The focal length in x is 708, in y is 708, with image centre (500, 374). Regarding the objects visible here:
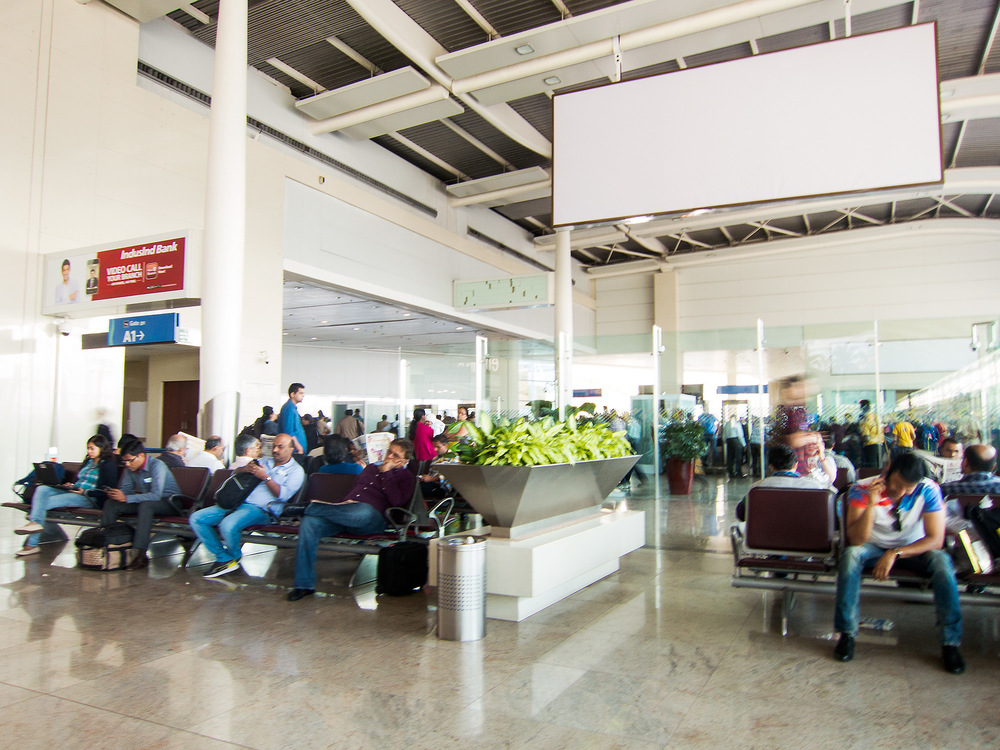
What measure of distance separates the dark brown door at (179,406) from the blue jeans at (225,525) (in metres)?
7.95

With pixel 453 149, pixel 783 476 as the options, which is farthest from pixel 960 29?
pixel 783 476

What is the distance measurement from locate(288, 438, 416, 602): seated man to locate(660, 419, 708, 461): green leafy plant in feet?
11.7

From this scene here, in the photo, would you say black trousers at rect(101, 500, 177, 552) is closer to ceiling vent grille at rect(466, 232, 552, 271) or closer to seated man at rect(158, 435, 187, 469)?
Result: seated man at rect(158, 435, 187, 469)

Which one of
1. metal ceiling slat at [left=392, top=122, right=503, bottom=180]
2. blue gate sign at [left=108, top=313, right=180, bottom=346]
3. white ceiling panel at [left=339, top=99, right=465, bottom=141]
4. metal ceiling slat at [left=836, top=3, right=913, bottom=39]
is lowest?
blue gate sign at [left=108, top=313, right=180, bottom=346]

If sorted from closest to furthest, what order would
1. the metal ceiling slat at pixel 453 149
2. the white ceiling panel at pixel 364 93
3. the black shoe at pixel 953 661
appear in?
the black shoe at pixel 953 661, the white ceiling panel at pixel 364 93, the metal ceiling slat at pixel 453 149

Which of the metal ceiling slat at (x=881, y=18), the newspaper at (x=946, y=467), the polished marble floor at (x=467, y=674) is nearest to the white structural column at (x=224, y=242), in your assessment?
the polished marble floor at (x=467, y=674)

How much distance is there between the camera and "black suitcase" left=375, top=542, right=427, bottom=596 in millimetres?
5230

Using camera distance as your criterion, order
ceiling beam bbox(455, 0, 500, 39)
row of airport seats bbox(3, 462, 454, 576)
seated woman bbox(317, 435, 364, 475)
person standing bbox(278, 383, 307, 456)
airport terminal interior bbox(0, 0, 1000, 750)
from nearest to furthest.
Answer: airport terminal interior bbox(0, 0, 1000, 750) < row of airport seats bbox(3, 462, 454, 576) < seated woman bbox(317, 435, 364, 475) < person standing bbox(278, 383, 307, 456) < ceiling beam bbox(455, 0, 500, 39)

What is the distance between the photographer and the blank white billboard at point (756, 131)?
6.11m

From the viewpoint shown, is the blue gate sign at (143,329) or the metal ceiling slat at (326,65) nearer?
the blue gate sign at (143,329)

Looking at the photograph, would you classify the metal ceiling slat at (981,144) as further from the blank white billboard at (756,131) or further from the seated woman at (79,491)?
the seated woman at (79,491)

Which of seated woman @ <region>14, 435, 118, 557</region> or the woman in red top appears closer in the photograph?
seated woman @ <region>14, 435, 118, 557</region>

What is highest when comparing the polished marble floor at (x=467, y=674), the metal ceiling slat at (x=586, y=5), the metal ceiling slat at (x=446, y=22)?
the metal ceiling slat at (x=586, y=5)

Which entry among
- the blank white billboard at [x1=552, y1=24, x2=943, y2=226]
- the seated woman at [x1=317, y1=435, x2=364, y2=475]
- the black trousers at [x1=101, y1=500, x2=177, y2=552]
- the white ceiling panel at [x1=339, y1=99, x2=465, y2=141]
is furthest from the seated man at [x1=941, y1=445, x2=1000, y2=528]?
the white ceiling panel at [x1=339, y1=99, x2=465, y2=141]
